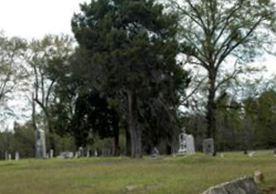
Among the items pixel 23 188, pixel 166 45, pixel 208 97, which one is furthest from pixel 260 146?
pixel 23 188

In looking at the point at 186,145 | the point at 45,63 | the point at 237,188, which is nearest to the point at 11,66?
the point at 45,63

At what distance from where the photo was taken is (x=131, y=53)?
4175 centimetres

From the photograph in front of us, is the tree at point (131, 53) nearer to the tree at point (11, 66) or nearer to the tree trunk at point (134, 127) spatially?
the tree trunk at point (134, 127)

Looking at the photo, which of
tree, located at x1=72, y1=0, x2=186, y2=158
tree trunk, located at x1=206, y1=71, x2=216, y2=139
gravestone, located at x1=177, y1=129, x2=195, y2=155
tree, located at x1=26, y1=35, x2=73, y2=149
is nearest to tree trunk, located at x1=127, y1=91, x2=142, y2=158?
tree, located at x1=72, y1=0, x2=186, y2=158

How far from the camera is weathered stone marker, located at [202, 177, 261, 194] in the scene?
9.73 metres

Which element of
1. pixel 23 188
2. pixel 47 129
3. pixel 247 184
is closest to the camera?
pixel 247 184

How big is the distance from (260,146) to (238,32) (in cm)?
3824

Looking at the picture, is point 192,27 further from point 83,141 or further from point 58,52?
point 58,52

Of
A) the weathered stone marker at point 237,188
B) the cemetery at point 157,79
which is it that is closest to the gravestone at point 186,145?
the cemetery at point 157,79

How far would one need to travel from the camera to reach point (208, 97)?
168ft

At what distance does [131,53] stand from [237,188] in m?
31.5

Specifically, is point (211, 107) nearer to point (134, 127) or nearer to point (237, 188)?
point (134, 127)

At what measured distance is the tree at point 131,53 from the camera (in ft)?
140

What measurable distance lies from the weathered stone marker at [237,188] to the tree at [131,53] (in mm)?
30329
